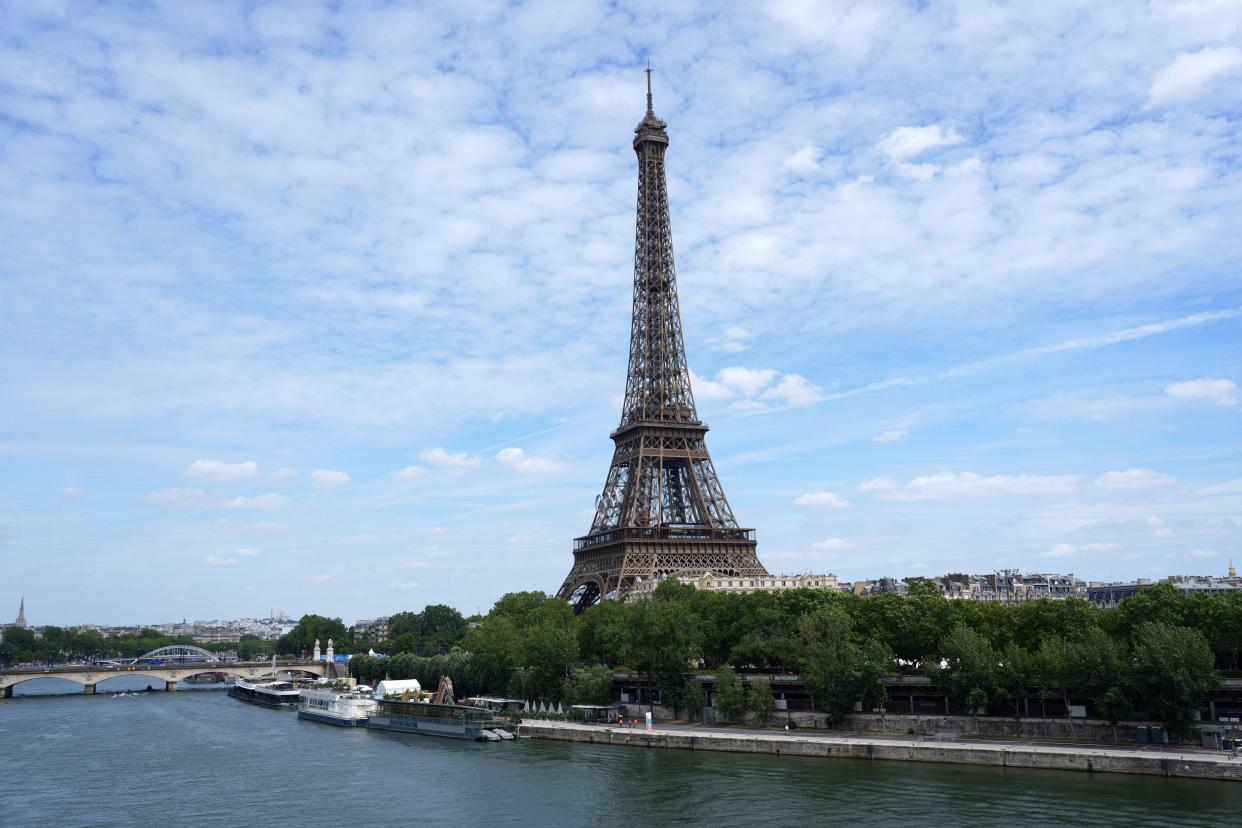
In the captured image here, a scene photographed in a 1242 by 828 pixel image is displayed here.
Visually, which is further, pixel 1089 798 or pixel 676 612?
pixel 676 612

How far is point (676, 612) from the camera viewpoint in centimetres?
6700

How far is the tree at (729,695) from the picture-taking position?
200 feet

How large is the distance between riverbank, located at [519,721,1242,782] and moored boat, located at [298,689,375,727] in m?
24.7

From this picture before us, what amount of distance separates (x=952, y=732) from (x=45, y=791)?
45.0 metres

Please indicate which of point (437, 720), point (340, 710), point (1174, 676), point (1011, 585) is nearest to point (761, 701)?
point (1174, 676)

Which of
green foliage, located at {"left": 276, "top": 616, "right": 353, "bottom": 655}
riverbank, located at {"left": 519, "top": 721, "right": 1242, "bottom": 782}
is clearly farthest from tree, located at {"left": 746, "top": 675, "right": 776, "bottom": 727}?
green foliage, located at {"left": 276, "top": 616, "right": 353, "bottom": 655}

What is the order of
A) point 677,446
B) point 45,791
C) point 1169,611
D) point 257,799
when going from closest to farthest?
point 257,799 < point 45,791 < point 1169,611 < point 677,446

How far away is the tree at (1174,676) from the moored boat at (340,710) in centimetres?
5727

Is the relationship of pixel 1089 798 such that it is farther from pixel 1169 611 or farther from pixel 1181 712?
pixel 1169 611

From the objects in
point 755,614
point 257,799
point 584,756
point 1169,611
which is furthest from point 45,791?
point 1169,611

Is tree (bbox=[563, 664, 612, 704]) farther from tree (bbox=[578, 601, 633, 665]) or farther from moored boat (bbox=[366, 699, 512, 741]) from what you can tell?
moored boat (bbox=[366, 699, 512, 741])

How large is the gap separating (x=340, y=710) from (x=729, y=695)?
122ft

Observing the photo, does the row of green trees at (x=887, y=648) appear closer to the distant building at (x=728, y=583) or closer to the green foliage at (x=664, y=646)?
the green foliage at (x=664, y=646)

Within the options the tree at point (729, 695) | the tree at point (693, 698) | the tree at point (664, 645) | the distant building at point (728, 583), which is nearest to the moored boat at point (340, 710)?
the distant building at point (728, 583)
